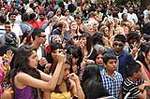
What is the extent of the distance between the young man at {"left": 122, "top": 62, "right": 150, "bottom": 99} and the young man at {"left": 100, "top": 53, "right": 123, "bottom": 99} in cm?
8

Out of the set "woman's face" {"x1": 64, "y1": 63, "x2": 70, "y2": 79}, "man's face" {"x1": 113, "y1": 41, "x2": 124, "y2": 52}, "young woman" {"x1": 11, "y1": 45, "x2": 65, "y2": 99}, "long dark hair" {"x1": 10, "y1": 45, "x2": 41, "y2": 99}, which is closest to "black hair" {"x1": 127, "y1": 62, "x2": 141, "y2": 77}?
"woman's face" {"x1": 64, "y1": 63, "x2": 70, "y2": 79}

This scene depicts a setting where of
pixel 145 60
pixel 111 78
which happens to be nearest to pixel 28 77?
pixel 111 78

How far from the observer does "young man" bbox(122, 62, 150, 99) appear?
6.73m

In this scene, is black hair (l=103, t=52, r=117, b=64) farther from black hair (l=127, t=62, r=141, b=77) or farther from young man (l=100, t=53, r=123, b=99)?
black hair (l=127, t=62, r=141, b=77)

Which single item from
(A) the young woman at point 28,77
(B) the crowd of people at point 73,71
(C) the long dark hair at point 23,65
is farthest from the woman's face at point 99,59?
(C) the long dark hair at point 23,65

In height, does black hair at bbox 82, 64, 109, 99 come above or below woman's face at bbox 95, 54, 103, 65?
below

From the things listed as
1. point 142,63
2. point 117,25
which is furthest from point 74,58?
point 117,25

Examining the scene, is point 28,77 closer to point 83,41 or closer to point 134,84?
point 134,84

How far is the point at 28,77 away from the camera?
604 centimetres

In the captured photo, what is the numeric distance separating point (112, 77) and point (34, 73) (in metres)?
1.15

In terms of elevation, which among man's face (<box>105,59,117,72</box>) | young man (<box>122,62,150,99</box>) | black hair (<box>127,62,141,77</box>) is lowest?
young man (<box>122,62,150,99</box>)

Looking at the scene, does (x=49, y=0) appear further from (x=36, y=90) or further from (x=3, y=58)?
(x=36, y=90)

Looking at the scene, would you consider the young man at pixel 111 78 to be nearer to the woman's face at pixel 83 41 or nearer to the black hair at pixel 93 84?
the black hair at pixel 93 84

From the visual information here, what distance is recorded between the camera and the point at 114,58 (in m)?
7.01
